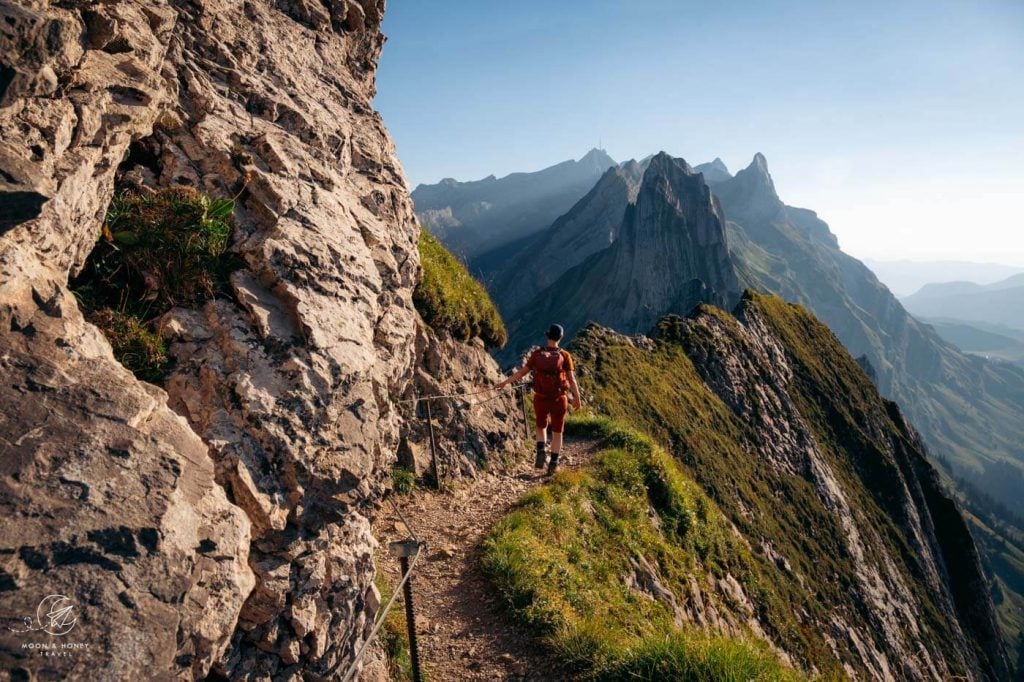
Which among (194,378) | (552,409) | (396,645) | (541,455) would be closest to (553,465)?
(541,455)

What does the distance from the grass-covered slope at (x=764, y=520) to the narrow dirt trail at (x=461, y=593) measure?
41 centimetres

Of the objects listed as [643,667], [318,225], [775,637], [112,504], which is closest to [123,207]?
[318,225]

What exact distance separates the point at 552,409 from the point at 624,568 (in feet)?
12.6

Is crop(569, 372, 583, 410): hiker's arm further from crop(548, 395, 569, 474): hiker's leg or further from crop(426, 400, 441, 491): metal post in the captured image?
crop(426, 400, 441, 491): metal post

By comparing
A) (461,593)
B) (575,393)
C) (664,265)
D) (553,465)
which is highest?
(664,265)

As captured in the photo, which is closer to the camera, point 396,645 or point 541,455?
point 396,645

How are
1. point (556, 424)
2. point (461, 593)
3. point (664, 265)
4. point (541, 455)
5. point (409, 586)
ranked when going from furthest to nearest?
point (664, 265) < point (541, 455) < point (556, 424) < point (461, 593) < point (409, 586)

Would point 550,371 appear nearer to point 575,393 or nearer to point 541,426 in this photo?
point 575,393

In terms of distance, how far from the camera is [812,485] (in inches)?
1902

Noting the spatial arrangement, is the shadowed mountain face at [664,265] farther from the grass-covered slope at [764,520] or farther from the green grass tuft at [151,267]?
the green grass tuft at [151,267]

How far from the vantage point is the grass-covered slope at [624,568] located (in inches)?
257

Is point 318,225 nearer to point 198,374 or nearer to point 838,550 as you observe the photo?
point 198,374

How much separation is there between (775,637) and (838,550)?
2883 cm

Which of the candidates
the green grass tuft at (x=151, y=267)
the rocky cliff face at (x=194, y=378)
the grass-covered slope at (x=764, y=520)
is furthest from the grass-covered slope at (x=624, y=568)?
the green grass tuft at (x=151, y=267)
